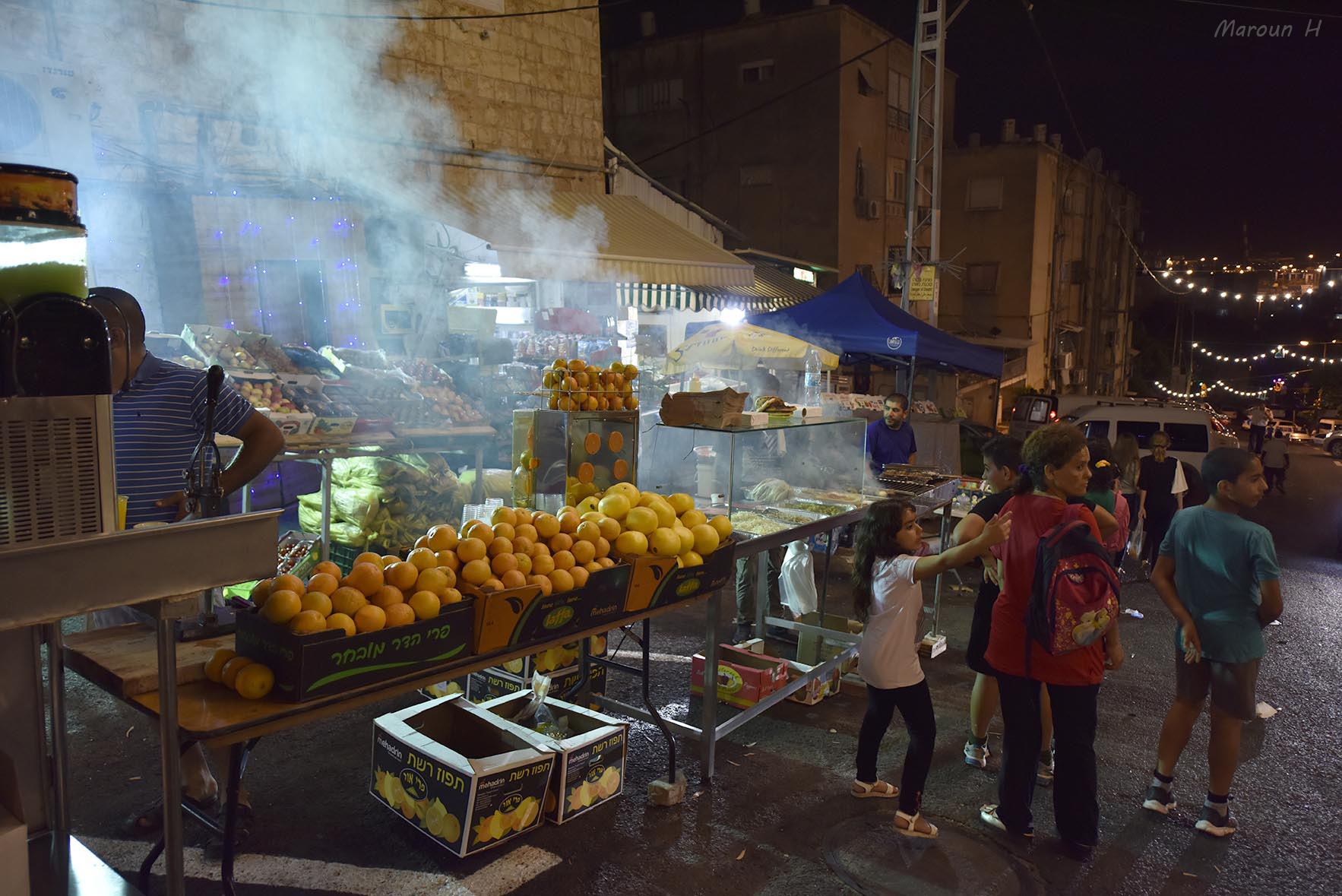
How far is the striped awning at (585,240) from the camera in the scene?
30.4 feet

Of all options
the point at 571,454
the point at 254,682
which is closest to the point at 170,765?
the point at 254,682

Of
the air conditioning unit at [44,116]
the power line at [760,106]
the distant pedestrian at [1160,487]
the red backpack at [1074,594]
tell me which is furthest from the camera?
the power line at [760,106]

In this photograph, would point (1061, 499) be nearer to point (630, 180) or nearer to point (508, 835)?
point (508, 835)

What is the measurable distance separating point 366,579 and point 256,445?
156 cm

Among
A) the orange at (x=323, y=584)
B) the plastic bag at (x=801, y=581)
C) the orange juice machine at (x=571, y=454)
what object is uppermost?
the orange juice machine at (x=571, y=454)

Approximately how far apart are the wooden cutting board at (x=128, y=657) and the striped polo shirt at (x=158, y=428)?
→ 899mm

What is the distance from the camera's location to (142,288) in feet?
26.9

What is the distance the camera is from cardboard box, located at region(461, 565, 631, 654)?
3059mm

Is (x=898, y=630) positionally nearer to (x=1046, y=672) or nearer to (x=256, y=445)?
(x=1046, y=672)

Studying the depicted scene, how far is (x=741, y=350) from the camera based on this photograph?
35.1ft

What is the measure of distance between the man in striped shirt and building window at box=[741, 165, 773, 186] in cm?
2018

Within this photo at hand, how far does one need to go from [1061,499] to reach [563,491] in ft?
8.81

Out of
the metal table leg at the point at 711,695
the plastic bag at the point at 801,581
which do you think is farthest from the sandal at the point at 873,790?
the plastic bag at the point at 801,581

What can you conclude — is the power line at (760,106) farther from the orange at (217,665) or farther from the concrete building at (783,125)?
the orange at (217,665)
